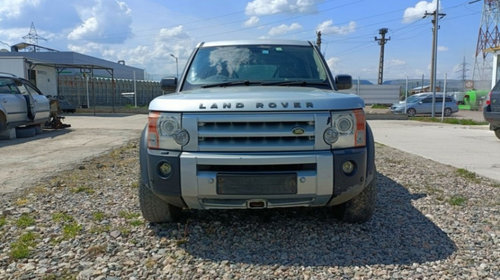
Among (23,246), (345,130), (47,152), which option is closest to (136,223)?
(23,246)

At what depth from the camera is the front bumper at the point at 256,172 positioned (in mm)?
2979

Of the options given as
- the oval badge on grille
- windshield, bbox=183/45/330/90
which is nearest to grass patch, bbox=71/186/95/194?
windshield, bbox=183/45/330/90

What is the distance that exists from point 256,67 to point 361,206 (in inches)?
74.0

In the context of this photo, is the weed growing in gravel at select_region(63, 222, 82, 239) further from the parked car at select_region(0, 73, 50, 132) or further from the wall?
the wall

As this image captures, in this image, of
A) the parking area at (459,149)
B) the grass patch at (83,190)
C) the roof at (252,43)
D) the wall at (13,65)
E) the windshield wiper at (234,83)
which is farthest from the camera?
the wall at (13,65)

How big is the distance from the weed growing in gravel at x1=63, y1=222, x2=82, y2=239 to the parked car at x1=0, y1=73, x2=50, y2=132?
7.70 m

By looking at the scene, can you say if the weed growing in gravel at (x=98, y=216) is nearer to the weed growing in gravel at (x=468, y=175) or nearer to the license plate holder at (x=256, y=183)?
the license plate holder at (x=256, y=183)

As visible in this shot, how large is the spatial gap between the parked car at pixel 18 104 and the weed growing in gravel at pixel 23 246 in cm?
781

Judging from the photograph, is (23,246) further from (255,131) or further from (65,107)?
(65,107)

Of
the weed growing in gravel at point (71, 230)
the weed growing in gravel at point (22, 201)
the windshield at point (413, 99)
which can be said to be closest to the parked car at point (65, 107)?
A: the weed growing in gravel at point (22, 201)

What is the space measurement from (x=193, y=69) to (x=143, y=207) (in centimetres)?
168

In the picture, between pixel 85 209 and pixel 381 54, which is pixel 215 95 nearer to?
pixel 85 209

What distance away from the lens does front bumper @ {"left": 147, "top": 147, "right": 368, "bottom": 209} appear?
9.77ft

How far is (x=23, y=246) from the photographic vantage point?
10.5 ft
